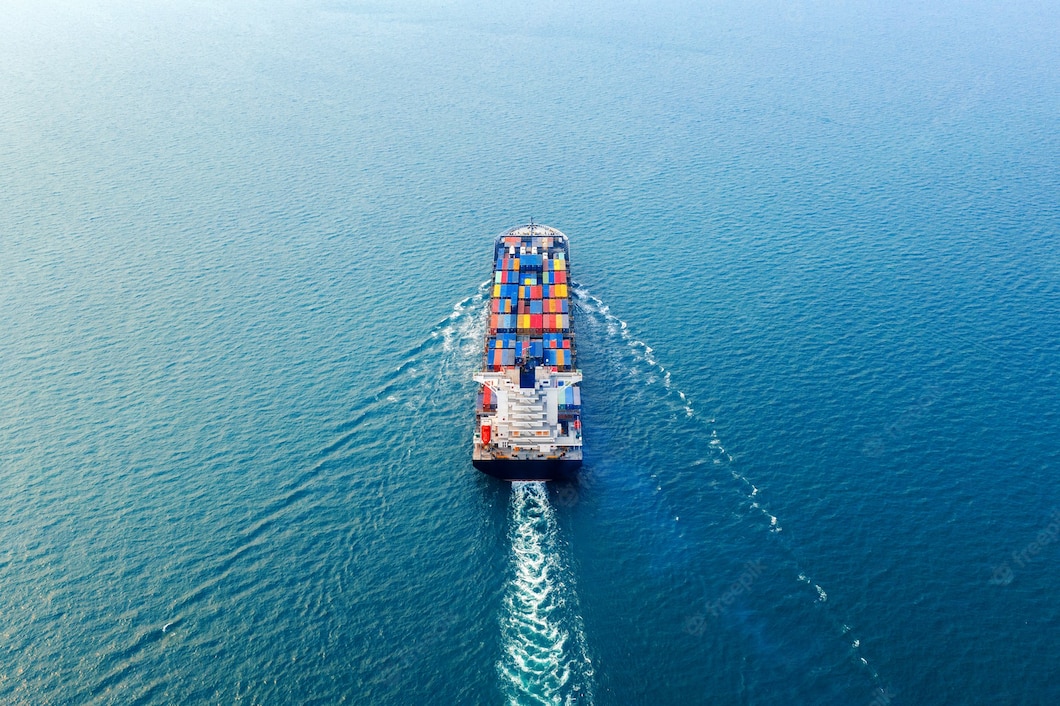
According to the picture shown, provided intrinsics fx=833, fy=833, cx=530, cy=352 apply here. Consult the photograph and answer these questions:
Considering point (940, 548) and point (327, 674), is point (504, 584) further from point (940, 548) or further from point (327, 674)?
point (940, 548)

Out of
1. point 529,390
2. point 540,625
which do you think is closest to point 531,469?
point 529,390

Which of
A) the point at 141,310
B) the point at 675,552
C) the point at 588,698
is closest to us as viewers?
the point at 588,698

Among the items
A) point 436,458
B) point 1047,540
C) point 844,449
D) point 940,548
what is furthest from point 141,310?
point 1047,540
